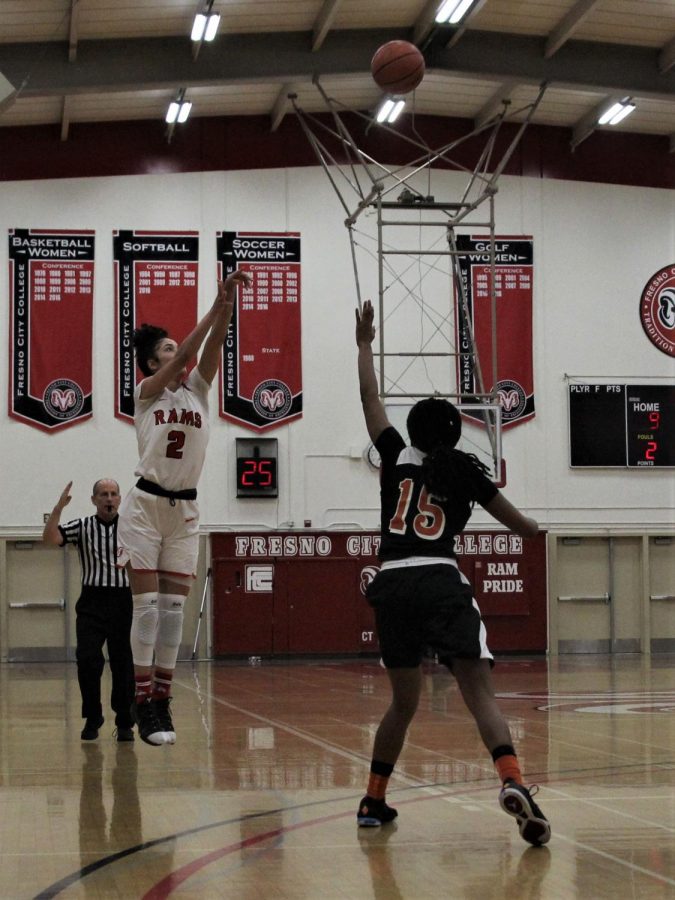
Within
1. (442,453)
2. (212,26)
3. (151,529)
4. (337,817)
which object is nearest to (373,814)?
(337,817)

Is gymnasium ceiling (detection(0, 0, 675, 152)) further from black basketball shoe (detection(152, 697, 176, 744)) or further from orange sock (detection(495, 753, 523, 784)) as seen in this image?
orange sock (detection(495, 753, 523, 784))

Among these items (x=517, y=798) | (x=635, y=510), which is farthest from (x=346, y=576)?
(x=517, y=798)

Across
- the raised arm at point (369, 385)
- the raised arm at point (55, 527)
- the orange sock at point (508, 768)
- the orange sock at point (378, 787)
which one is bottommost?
the orange sock at point (378, 787)

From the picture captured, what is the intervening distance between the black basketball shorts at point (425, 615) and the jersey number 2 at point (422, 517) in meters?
0.13

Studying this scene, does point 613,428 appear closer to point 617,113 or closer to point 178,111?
point 617,113

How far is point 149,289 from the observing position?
20.8 m

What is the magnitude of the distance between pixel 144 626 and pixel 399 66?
25.8 ft

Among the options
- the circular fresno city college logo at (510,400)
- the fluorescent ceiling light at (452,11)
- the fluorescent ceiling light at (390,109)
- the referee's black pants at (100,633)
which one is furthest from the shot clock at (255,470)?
the referee's black pants at (100,633)

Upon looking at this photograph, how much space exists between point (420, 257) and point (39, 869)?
59.1 feet

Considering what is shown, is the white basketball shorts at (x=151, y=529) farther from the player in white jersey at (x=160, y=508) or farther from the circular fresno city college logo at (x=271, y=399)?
the circular fresno city college logo at (x=271, y=399)

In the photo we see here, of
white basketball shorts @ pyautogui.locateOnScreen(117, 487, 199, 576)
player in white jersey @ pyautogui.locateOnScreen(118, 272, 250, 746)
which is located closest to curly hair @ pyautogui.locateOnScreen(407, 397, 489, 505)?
player in white jersey @ pyautogui.locateOnScreen(118, 272, 250, 746)

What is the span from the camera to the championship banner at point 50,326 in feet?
66.8

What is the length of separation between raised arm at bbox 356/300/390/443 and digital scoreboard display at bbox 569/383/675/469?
1666 centimetres

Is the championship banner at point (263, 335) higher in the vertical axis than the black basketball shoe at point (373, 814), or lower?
higher
